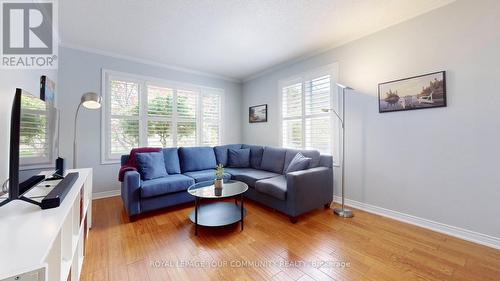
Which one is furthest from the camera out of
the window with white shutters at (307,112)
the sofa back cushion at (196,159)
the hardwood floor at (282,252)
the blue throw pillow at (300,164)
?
the sofa back cushion at (196,159)

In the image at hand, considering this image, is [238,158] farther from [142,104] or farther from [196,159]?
[142,104]

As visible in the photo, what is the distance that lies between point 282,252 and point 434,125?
2.18 m

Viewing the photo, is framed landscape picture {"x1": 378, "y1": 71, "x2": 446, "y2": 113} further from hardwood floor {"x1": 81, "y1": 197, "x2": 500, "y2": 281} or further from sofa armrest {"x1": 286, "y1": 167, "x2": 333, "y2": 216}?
hardwood floor {"x1": 81, "y1": 197, "x2": 500, "y2": 281}

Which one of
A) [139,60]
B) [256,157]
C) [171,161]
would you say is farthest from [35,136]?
[256,157]

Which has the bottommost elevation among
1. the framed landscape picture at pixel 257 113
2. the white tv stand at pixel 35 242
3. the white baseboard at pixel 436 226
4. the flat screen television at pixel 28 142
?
the white baseboard at pixel 436 226

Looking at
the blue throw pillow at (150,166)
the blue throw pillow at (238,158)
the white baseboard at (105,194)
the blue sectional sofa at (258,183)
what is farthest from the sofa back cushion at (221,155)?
the white baseboard at (105,194)

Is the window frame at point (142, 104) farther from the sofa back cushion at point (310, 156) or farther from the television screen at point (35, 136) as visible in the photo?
the sofa back cushion at point (310, 156)

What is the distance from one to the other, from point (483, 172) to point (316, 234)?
1.74 metres

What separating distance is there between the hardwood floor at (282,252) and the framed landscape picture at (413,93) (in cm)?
144

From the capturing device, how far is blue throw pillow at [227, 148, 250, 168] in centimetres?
394

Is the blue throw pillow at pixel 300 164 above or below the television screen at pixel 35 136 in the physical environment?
below

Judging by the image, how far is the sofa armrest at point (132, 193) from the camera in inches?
96.3

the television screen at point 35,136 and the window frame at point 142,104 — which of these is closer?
the television screen at point 35,136

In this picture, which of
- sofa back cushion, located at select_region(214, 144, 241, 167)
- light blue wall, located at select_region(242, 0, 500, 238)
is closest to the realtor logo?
sofa back cushion, located at select_region(214, 144, 241, 167)
